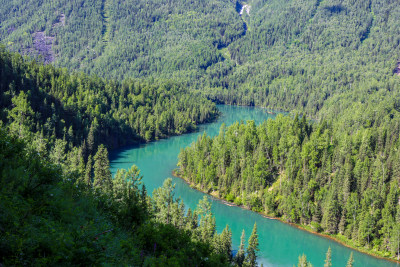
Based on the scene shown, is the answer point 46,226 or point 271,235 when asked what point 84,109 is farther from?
point 46,226

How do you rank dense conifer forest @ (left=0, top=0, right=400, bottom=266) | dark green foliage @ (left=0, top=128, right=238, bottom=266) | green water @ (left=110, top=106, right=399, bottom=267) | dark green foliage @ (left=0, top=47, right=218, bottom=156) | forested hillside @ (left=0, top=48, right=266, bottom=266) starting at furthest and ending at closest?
dark green foliage @ (left=0, top=47, right=218, bottom=156)
green water @ (left=110, top=106, right=399, bottom=267)
dense conifer forest @ (left=0, top=0, right=400, bottom=266)
forested hillside @ (left=0, top=48, right=266, bottom=266)
dark green foliage @ (left=0, top=128, right=238, bottom=266)

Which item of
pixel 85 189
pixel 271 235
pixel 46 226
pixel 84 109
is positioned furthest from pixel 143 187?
pixel 84 109

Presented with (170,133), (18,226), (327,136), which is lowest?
(170,133)

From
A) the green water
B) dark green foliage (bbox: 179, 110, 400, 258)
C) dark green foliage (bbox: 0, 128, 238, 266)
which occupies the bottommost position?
the green water

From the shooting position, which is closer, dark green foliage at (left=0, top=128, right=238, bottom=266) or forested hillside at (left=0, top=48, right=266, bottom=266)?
dark green foliage at (left=0, top=128, right=238, bottom=266)

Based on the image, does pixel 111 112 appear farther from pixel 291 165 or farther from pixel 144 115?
pixel 291 165

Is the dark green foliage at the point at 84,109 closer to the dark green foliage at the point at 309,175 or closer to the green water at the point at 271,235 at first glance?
the green water at the point at 271,235

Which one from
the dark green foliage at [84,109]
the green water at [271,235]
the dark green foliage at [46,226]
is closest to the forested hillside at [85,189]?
the dark green foliage at [46,226]

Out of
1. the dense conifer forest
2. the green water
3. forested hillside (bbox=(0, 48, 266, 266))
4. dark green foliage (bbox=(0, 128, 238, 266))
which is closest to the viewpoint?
dark green foliage (bbox=(0, 128, 238, 266))

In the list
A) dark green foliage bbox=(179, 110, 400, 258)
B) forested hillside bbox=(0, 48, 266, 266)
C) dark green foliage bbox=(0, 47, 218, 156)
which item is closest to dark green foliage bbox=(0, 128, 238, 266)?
forested hillside bbox=(0, 48, 266, 266)

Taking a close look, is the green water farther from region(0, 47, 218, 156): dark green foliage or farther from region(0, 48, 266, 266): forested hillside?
region(0, 47, 218, 156): dark green foliage

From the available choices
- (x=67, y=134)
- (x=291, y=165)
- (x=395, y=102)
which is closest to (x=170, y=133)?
(x=67, y=134)
